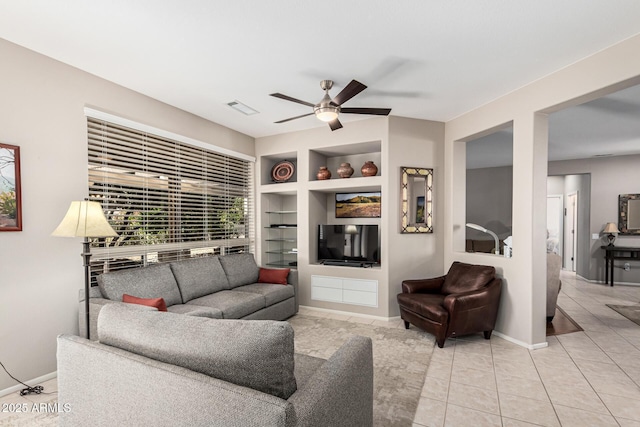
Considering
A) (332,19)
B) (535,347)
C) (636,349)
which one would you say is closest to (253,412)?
(332,19)

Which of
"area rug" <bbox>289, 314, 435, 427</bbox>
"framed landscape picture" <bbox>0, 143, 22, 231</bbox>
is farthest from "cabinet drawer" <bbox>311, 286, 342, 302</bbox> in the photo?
"framed landscape picture" <bbox>0, 143, 22, 231</bbox>

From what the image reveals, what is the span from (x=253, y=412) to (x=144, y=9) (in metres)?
2.53

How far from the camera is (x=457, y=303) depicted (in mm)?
3303

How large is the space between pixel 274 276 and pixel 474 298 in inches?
101

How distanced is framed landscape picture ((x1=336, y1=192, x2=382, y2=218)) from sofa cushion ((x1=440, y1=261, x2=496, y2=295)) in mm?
1445

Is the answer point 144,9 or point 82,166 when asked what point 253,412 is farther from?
point 82,166

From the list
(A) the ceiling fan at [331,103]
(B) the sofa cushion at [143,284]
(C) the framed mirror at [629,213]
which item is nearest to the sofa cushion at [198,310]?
(B) the sofa cushion at [143,284]

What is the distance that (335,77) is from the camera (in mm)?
3117

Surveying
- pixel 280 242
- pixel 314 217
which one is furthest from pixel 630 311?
pixel 280 242

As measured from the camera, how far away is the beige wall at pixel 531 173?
9.28 feet

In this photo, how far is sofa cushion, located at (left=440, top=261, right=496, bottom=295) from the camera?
11.8 ft

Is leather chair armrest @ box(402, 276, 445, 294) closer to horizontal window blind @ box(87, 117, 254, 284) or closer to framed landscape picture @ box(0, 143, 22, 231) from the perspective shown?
horizontal window blind @ box(87, 117, 254, 284)

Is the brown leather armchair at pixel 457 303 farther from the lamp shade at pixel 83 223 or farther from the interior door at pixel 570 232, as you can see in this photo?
the interior door at pixel 570 232

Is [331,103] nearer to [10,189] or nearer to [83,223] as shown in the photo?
[83,223]
